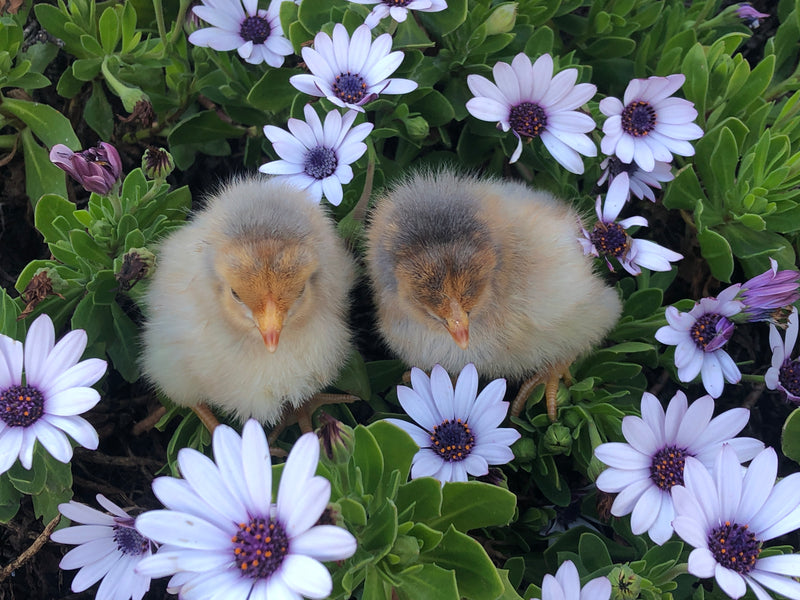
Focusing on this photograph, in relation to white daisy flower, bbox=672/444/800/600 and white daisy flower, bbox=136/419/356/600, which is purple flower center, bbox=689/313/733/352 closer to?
white daisy flower, bbox=672/444/800/600

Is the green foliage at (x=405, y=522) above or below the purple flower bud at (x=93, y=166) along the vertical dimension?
below

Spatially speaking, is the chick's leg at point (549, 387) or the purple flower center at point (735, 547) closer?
the purple flower center at point (735, 547)

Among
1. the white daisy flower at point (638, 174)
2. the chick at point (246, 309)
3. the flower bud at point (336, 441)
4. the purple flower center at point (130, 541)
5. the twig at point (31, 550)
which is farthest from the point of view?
the white daisy flower at point (638, 174)

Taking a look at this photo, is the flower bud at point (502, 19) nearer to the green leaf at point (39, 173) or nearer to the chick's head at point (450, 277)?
the chick's head at point (450, 277)

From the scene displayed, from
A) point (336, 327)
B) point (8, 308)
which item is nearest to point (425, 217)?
point (336, 327)

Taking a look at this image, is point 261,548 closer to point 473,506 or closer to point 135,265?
point 473,506

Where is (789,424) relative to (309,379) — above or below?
above

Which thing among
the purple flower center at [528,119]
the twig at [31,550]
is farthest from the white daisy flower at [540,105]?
the twig at [31,550]

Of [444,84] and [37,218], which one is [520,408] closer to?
[444,84]
